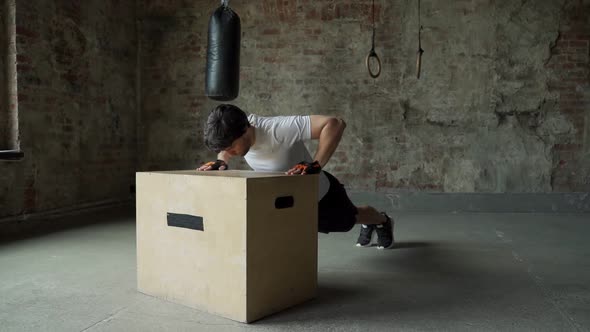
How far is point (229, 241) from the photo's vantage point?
6.08ft

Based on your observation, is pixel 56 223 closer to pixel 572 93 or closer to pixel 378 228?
pixel 378 228

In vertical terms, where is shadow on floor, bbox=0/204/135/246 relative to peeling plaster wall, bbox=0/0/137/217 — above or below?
below

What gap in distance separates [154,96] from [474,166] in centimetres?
377

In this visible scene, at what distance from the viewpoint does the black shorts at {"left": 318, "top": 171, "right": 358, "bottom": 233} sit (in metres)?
→ 2.68

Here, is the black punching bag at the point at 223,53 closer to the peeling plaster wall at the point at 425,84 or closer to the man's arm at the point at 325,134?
the peeling plaster wall at the point at 425,84

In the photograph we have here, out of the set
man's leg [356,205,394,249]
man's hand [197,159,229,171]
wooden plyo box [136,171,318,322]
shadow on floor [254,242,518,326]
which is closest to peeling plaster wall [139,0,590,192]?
man's leg [356,205,394,249]

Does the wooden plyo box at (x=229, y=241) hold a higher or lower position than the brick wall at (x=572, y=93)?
lower

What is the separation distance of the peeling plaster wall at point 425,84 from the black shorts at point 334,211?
2.72 metres

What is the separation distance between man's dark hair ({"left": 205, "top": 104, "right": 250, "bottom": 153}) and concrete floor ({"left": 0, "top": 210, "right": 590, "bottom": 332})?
76 centimetres

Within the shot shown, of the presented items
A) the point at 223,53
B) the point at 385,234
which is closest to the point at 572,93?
the point at 385,234

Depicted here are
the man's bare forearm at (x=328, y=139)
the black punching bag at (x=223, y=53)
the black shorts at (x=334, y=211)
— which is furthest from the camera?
the black punching bag at (x=223, y=53)

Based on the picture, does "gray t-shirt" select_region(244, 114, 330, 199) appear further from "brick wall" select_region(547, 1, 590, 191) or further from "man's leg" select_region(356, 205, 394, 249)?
"brick wall" select_region(547, 1, 590, 191)

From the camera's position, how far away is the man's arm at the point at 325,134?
7.99 feet

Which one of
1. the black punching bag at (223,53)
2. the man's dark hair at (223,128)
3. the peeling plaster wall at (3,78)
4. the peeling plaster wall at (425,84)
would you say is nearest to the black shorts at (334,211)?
the man's dark hair at (223,128)
